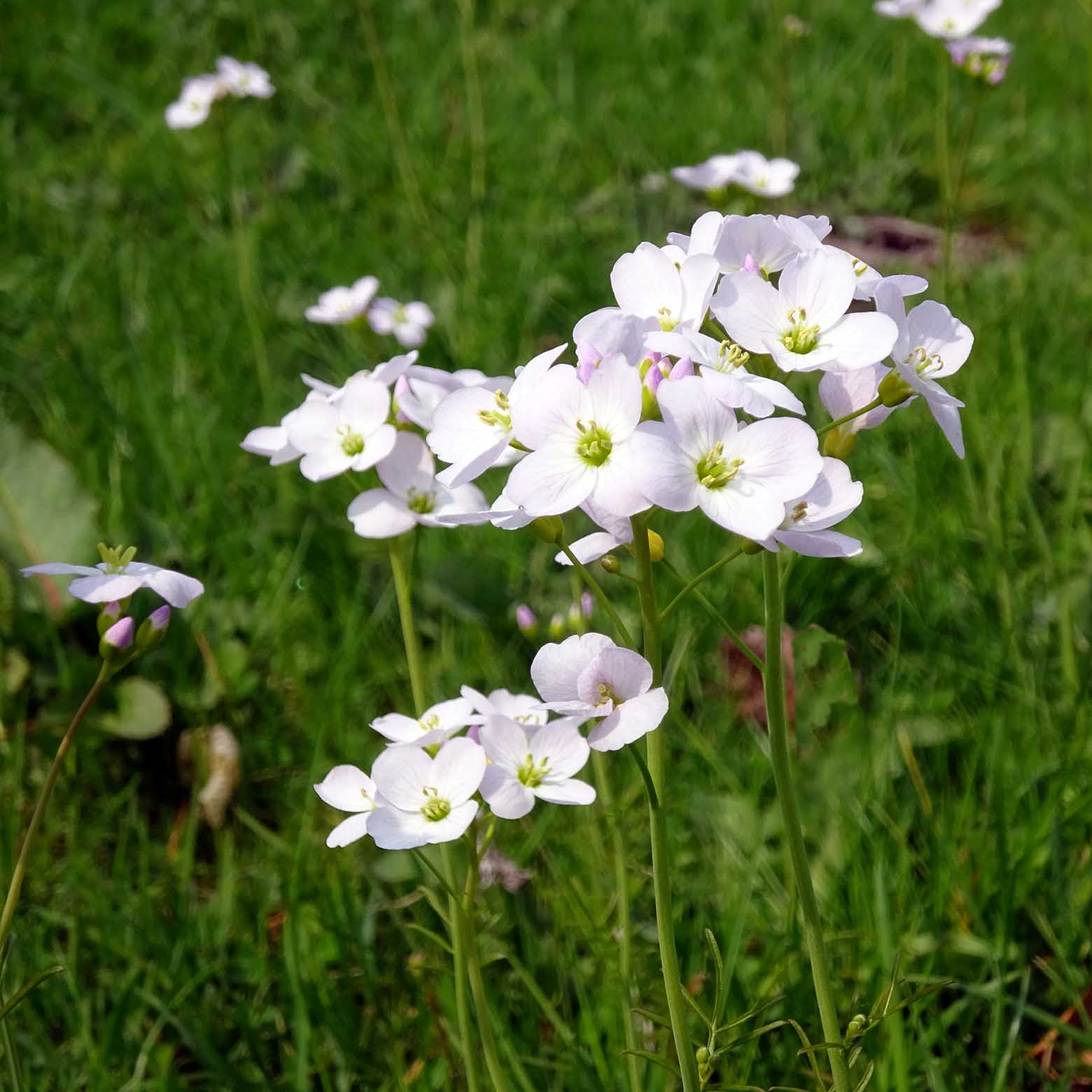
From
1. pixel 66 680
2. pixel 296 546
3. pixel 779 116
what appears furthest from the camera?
pixel 779 116

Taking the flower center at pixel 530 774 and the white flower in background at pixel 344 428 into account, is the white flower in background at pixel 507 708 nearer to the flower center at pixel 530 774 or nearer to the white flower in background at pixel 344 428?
the flower center at pixel 530 774

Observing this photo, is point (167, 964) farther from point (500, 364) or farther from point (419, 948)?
point (500, 364)

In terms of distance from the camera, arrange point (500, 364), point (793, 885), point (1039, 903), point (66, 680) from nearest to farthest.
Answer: point (793, 885), point (1039, 903), point (66, 680), point (500, 364)

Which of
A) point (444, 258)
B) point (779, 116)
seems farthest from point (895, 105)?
point (444, 258)

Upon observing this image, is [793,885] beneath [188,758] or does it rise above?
above

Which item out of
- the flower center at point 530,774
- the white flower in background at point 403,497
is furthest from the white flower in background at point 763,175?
the flower center at point 530,774

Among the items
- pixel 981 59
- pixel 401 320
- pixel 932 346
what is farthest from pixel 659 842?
pixel 981 59

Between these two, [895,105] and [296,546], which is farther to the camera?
[895,105]

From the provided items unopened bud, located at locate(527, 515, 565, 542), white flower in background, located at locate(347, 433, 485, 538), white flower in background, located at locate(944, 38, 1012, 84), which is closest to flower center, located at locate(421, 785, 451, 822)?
unopened bud, located at locate(527, 515, 565, 542)

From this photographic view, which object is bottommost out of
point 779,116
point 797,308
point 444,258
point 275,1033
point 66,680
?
point 275,1033
